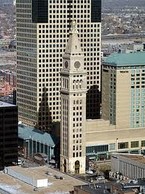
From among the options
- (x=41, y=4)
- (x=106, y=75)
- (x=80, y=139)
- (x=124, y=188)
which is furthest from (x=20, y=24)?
(x=124, y=188)

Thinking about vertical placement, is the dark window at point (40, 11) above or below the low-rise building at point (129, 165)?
above

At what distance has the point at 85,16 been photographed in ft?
465

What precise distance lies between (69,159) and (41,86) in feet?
72.6

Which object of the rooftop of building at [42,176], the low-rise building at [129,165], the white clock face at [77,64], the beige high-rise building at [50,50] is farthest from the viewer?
the beige high-rise building at [50,50]

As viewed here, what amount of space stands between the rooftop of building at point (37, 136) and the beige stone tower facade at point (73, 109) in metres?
7.43

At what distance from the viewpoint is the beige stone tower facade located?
119 meters

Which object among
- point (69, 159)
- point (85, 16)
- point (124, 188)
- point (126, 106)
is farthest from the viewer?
point (85, 16)

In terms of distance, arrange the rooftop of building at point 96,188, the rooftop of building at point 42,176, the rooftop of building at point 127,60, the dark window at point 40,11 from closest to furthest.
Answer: the rooftop of building at point 96,188
the rooftop of building at point 42,176
the rooftop of building at point 127,60
the dark window at point 40,11

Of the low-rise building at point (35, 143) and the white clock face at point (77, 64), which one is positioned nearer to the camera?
the white clock face at point (77, 64)

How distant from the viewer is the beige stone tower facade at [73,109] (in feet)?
389

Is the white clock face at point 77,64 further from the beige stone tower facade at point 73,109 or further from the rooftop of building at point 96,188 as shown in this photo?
the rooftop of building at point 96,188

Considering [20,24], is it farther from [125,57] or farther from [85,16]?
[125,57]

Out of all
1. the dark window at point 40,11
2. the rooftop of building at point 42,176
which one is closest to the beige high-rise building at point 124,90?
the dark window at point 40,11

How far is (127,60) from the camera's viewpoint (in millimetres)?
132375
